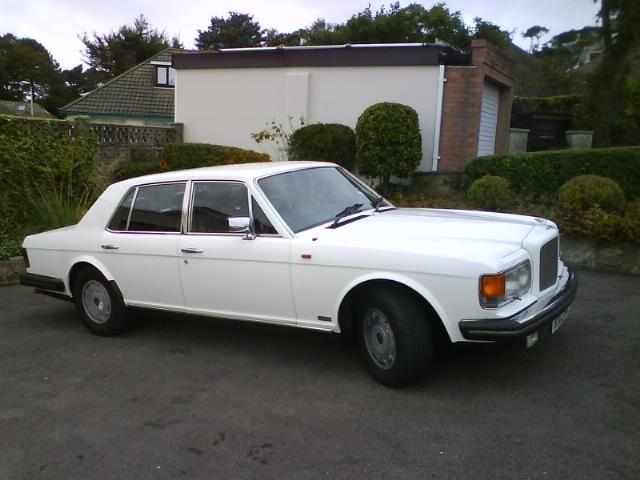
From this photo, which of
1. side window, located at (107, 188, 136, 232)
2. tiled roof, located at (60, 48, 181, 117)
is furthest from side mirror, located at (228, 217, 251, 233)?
tiled roof, located at (60, 48, 181, 117)

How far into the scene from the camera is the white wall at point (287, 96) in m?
12.7

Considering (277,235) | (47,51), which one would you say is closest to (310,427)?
(277,235)

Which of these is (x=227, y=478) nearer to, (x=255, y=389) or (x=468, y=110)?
(x=255, y=389)

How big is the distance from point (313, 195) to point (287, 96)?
9.45 metres

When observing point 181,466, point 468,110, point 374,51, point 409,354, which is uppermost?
point 374,51

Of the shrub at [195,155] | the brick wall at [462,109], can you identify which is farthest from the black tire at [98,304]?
the brick wall at [462,109]

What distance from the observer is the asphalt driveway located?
3.24 metres

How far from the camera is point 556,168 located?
32.4ft

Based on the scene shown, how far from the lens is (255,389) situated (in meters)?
4.27

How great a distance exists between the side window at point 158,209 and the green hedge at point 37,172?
12.6 feet

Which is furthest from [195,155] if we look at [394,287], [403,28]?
[403,28]

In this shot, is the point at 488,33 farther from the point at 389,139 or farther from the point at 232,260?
the point at 232,260

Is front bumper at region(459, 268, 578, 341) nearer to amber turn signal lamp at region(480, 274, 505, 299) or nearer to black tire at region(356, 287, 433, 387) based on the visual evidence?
amber turn signal lamp at region(480, 274, 505, 299)

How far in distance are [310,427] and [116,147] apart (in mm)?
12374
